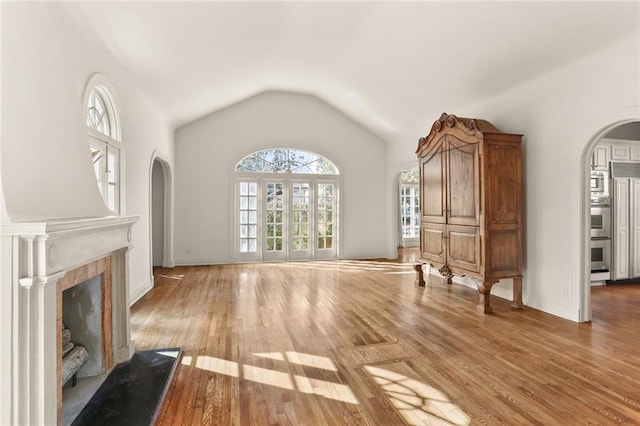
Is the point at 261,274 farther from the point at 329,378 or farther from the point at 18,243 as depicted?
the point at 18,243

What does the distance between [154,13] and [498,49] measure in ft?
12.1

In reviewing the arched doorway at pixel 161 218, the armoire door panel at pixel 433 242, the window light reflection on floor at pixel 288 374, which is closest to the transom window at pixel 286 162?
the arched doorway at pixel 161 218

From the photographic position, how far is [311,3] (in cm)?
380

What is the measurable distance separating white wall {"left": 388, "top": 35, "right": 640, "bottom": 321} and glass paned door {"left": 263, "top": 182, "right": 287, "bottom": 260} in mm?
4677

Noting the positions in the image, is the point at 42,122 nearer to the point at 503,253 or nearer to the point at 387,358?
the point at 387,358

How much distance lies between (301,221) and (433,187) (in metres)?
3.68

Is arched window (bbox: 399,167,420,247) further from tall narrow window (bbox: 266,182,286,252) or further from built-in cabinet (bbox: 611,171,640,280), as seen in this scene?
built-in cabinet (bbox: 611,171,640,280)

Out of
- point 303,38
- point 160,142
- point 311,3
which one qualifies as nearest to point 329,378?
point 311,3

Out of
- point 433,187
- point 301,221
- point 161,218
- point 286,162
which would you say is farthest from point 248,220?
point 433,187

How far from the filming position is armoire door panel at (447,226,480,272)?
4000 mm

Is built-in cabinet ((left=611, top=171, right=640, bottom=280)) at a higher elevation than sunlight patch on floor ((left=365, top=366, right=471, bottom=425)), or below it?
higher

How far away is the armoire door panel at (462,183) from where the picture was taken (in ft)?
13.2

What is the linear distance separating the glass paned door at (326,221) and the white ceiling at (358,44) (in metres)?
2.47

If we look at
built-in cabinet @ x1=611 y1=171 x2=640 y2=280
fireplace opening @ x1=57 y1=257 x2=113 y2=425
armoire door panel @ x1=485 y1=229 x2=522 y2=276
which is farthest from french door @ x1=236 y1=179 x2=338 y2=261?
built-in cabinet @ x1=611 y1=171 x2=640 y2=280
